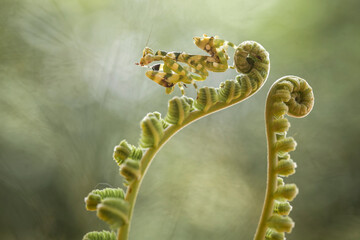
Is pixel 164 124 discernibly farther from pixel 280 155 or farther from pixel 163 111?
pixel 163 111

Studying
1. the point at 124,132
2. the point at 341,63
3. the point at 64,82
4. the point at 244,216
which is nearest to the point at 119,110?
the point at 124,132

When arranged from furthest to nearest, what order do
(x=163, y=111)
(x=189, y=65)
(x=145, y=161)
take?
(x=163, y=111)
(x=189, y=65)
(x=145, y=161)

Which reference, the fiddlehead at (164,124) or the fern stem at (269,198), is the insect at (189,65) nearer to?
the fiddlehead at (164,124)

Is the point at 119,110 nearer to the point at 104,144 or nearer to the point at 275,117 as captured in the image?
the point at 104,144

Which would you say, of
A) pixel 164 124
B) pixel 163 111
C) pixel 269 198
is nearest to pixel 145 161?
pixel 164 124

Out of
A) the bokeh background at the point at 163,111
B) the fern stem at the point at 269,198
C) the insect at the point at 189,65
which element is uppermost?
the bokeh background at the point at 163,111

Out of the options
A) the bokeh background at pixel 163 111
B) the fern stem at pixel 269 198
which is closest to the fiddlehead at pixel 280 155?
the fern stem at pixel 269 198
